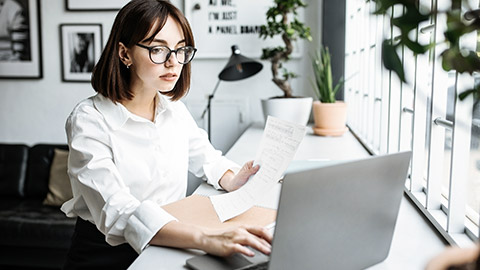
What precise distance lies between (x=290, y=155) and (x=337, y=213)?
34 cm

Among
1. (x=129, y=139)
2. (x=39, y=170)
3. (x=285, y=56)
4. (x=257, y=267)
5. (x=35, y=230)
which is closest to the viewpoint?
(x=257, y=267)

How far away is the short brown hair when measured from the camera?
4.79 ft

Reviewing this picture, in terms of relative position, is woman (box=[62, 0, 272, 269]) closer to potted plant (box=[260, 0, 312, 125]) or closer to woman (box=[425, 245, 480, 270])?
woman (box=[425, 245, 480, 270])

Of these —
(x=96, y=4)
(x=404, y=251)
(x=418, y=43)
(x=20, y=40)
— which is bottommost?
(x=404, y=251)

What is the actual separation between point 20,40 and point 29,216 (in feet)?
4.59

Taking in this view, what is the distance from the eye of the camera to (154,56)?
145cm

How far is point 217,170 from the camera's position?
1.66 m

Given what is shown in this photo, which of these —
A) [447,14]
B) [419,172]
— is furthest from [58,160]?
[447,14]

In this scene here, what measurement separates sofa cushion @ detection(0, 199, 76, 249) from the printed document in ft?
6.46

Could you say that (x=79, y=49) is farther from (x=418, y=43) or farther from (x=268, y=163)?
(x=418, y=43)

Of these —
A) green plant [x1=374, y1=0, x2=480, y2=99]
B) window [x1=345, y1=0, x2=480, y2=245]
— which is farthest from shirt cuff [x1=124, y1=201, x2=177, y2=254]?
green plant [x1=374, y1=0, x2=480, y2=99]

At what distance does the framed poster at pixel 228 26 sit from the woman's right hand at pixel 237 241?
2.55 metres

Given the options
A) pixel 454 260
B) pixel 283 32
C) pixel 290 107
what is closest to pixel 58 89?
pixel 283 32

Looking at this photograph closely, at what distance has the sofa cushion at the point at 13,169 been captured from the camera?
360 cm
